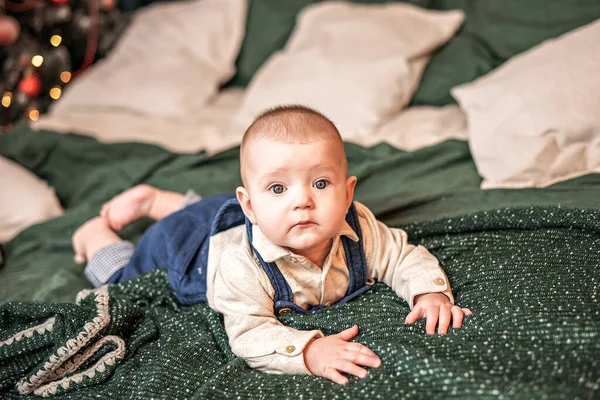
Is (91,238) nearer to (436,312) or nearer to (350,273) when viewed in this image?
(350,273)

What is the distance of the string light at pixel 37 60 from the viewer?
7.75 ft

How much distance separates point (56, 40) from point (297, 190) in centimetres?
191

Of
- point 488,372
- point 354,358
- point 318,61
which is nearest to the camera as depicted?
point 488,372

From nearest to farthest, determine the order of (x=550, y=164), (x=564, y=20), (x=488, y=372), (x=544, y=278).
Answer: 1. (x=488, y=372)
2. (x=544, y=278)
3. (x=550, y=164)
4. (x=564, y=20)

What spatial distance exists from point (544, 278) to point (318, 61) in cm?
122

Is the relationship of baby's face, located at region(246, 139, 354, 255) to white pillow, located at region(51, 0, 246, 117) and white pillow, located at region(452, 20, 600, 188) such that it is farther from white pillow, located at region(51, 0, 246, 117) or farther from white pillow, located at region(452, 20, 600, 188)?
white pillow, located at region(51, 0, 246, 117)

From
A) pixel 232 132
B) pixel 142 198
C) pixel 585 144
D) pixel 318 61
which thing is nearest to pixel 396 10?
pixel 318 61

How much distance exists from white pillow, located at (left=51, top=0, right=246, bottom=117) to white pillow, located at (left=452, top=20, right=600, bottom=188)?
1.13 m

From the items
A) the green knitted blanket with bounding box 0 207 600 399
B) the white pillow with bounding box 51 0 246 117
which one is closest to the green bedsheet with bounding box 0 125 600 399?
the green knitted blanket with bounding box 0 207 600 399

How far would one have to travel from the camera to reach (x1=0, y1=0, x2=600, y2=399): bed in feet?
3.04

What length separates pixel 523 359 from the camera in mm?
884

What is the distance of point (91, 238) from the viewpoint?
4.88 feet

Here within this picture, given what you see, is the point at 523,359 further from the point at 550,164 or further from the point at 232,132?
the point at 232,132

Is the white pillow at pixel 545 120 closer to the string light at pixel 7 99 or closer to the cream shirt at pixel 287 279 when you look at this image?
the cream shirt at pixel 287 279
